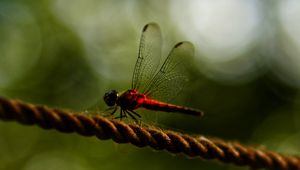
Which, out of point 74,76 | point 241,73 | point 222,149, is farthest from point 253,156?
point 241,73

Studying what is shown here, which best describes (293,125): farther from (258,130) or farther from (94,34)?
(94,34)

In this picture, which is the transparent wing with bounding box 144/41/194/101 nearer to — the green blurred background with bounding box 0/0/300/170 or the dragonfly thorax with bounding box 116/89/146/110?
the dragonfly thorax with bounding box 116/89/146/110

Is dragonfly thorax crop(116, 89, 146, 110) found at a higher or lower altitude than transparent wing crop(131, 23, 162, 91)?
lower

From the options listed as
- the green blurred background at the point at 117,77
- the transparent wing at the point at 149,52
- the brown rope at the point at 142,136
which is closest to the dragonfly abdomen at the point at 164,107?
the transparent wing at the point at 149,52

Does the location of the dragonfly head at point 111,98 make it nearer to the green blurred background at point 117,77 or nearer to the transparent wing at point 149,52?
the transparent wing at point 149,52

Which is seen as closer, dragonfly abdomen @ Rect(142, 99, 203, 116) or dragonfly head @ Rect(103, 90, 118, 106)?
dragonfly head @ Rect(103, 90, 118, 106)

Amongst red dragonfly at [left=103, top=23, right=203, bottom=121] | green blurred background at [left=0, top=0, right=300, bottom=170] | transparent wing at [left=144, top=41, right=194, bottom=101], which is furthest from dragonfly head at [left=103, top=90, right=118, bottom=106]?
green blurred background at [left=0, top=0, right=300, bottom=170]

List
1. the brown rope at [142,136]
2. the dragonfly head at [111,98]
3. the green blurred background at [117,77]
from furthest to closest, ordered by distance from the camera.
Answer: the green blurred background at [117,77] → the dragonfly head at [111,98] → the brown rope at [142,136]
